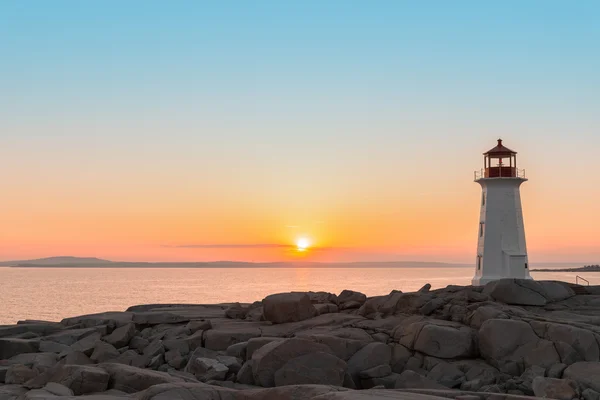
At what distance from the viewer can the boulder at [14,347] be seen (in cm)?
2028

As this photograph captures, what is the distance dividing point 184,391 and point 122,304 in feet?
214

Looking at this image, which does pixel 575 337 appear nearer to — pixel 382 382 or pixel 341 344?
pixel 382 382

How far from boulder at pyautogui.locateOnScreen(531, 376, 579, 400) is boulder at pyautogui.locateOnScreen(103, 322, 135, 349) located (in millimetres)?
12202

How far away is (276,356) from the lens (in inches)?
622

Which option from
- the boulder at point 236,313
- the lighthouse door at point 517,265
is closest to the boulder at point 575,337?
the boulder at point 236,313

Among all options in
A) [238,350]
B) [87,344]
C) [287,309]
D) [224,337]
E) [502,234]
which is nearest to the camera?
[238,350]

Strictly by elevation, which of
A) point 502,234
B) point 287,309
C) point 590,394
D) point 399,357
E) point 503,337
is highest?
point 502,234

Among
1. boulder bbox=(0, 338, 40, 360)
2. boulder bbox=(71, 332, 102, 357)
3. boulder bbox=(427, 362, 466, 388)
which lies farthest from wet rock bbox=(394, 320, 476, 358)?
boulder bbox=(0, 338, 40, 360)

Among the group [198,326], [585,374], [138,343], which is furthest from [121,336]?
[585,374]

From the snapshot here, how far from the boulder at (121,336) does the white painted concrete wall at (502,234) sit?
18.1 metres

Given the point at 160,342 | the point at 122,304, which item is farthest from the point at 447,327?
the point at 122,304

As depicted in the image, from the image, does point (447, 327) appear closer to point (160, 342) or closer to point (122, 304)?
point (160, 342)

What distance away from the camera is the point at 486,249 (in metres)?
33.5

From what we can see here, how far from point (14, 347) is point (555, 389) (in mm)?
15078
